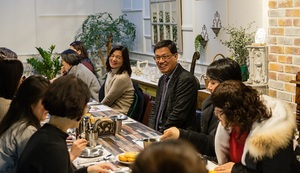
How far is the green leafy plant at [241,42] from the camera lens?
4.63 meters

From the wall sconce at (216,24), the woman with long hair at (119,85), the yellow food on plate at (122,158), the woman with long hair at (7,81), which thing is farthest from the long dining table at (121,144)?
the wall sconce at (216,24)

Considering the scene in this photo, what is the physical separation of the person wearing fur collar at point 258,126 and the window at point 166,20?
4.14m

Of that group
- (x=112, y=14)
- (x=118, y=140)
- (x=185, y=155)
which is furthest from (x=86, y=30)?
(x=185, y=155)

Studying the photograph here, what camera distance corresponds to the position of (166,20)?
6602 millimetres

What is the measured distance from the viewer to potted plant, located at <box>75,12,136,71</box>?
7714 millimetres

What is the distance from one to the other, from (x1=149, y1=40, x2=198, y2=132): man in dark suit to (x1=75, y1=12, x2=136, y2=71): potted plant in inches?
163

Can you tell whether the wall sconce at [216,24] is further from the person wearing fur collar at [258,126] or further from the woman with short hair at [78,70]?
the person wearing fur collar at [258,126]

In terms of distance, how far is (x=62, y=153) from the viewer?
187 centimetres

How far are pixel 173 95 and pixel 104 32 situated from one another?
4435mm

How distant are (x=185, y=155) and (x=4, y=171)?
168 cm

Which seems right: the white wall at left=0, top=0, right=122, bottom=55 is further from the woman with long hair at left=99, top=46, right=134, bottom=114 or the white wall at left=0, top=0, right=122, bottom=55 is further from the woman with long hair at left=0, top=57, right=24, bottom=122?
the woman with long hair at left=0, top=57, right=24, bottom=122

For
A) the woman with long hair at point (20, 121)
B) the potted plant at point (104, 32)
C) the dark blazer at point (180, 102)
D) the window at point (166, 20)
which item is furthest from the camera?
the potted plant at point (104, 32)

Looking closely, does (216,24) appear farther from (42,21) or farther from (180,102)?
(42,21)

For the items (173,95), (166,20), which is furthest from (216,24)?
(173,95)
